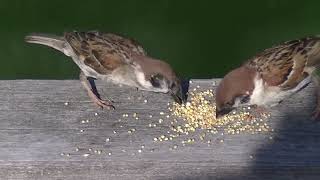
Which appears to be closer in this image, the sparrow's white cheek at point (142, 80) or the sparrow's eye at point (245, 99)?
the sparrow's eye at point (245, 99)

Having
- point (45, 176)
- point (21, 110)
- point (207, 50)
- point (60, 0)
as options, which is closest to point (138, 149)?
point (45, 176)

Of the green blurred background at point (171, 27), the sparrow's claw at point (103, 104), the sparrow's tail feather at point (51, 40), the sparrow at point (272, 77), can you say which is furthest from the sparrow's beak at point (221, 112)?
the green blurred background at point (171, 27)

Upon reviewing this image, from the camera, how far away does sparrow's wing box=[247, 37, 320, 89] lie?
11.1 ft

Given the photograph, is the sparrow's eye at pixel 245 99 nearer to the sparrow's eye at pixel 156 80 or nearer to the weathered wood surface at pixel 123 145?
the weathered wood surface at pixel 123 145

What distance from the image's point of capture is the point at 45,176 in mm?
2605

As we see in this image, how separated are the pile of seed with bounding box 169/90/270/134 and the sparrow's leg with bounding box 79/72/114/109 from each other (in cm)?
23

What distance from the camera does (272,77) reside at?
3436mm

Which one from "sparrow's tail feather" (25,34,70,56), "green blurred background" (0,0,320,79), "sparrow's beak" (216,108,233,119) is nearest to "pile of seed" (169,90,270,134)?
"sparrow's beak" (216,108,233,119)

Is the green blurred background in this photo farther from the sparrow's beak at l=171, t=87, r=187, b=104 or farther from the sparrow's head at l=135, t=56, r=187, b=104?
the sparrow's beak at l=171, t=87, r=187, b=104

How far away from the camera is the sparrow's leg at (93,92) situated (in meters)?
2.93

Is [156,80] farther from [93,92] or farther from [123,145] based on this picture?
[123,145]

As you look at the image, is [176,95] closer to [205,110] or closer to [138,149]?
[205,110]

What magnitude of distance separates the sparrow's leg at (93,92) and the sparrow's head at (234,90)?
15.1 inches

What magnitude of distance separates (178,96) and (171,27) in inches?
99.3
